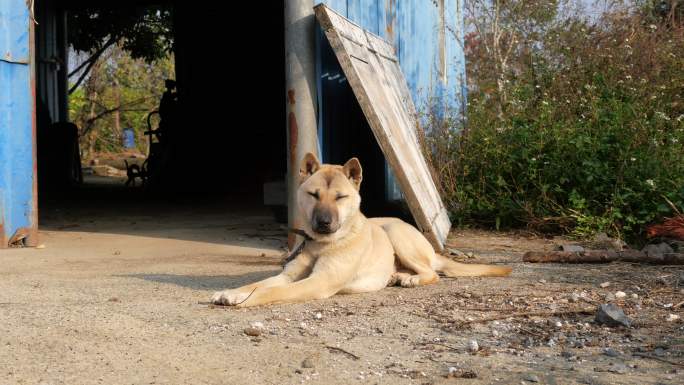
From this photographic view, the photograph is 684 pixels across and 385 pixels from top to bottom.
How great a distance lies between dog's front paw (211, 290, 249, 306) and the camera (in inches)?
165

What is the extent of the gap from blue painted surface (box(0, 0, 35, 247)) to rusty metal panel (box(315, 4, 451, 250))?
267cm

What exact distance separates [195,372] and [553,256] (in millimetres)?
3808

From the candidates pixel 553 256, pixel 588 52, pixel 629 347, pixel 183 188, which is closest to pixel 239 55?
pixel 183 188

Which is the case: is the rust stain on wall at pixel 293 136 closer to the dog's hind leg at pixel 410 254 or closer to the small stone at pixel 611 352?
the dog's hind leg at pixel 410 254

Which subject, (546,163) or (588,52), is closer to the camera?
(546,163)

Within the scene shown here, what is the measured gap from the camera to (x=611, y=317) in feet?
12.4

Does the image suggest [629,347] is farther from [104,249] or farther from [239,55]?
[239,55]

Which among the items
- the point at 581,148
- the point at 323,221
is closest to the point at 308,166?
the point at 323,221

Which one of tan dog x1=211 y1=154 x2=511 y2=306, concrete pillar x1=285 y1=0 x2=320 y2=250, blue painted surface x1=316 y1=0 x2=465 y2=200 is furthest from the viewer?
blue painted surface x1=316 y1=0 x2=465 y2=200

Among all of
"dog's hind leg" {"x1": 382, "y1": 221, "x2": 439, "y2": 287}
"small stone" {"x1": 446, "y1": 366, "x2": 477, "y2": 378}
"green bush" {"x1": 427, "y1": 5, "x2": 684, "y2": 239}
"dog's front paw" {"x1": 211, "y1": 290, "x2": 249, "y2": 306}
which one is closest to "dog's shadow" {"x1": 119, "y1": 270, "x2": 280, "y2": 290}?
"dog's front paw" {"x1": 211, "y1": 290, "x2": 249, "y2": 306}

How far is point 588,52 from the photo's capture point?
1005 centimetres

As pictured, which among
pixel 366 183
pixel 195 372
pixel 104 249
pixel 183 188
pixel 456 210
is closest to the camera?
pixel 195 372

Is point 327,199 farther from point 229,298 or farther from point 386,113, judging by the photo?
point 386,113

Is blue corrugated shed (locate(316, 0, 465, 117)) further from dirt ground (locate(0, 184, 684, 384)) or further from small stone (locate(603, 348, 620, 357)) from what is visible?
small stone (locate(603, 348, 620, 357))
